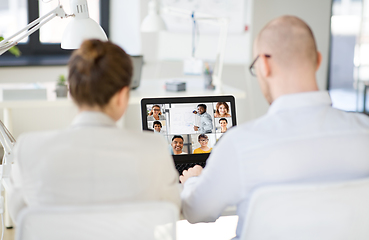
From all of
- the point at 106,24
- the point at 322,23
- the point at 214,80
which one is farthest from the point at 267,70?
the point at 322,23

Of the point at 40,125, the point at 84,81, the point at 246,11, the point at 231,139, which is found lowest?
the point at 40,125

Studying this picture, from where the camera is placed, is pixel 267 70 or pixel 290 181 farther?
pixel 267 70

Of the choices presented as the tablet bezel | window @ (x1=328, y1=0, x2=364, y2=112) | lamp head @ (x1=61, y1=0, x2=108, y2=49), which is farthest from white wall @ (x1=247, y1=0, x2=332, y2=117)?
lamp head @ (x1=61, y1=0, x2=108, y2=49)

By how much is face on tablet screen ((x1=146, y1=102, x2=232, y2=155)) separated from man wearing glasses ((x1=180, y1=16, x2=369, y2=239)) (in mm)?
431

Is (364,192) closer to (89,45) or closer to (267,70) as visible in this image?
(267,70)

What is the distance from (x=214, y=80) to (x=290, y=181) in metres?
2.45

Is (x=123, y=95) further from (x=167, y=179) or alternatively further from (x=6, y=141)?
(x=6, y=141)

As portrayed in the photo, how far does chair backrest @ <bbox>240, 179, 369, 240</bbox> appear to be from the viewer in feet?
3.43

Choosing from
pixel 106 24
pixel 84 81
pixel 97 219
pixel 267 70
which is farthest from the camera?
pixel 106 24

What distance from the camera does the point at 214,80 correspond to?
3.54m

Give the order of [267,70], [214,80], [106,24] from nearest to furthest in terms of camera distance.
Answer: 1. [267,70]
2. [214,80]
3. [106,24]

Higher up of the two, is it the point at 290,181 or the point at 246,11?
the point at 246,11

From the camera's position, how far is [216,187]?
1177 millimetres

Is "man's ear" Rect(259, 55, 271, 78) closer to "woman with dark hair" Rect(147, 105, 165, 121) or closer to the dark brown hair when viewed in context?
the dark brown hair
